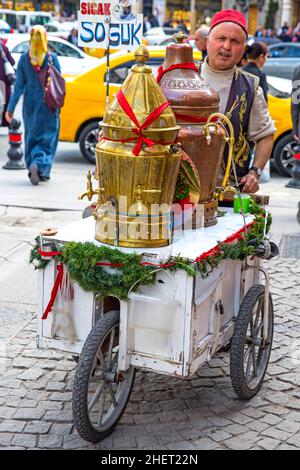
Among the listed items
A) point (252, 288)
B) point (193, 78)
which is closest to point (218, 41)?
point (193, 78)

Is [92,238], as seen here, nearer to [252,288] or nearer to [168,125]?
[168,125]

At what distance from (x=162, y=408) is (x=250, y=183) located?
59.6 inches

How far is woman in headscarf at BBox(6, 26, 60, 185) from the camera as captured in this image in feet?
32.8

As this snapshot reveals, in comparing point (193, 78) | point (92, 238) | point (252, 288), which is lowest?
point (252, 288)

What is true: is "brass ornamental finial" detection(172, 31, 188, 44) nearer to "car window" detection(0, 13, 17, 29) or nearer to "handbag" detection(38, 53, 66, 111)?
"handbag" detection(38, 53, 66, 111)

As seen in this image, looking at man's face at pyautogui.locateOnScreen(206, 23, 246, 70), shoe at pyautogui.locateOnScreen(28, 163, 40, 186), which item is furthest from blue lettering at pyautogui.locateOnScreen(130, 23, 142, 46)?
shoe at pyautogui.locateOnScreen(28, 163, 40, 186)

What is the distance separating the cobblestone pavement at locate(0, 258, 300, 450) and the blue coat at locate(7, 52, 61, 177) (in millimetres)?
5200

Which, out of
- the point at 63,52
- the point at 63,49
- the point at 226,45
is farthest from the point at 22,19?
the point at 226,45

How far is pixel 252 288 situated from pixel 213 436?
0.88 m

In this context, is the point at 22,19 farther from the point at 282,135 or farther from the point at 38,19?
the point at 282,135

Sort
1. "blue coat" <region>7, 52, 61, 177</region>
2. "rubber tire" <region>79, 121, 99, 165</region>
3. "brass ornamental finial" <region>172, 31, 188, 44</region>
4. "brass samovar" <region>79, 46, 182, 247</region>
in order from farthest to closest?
"rubber tire" <region>79, 121, 99, 165</region>
"blue coat" <region>7, 52, 61, 177</region>
"brass ornamental finial" <region>172, 31, 188, 44</region>
"brass samovar" <region>79, 46, 182, 247</region>

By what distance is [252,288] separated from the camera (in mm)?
4555

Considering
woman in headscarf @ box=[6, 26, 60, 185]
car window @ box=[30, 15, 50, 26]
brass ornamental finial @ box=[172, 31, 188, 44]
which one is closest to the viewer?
brass ornamental finial @ box=[172, 31, 188, 44]

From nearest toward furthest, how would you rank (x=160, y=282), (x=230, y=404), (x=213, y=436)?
(x=160, y=282) → (x=213, y=436) → (x=230, y=404)
